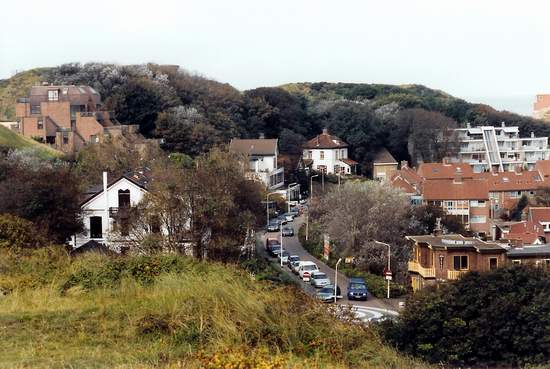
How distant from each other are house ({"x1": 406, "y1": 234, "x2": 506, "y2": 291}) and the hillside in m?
19.3

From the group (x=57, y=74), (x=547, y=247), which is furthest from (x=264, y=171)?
(x=547, y=247)

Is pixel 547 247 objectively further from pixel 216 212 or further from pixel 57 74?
pixel 57 74

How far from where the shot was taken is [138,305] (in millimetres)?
8938

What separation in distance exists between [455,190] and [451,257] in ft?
51.8

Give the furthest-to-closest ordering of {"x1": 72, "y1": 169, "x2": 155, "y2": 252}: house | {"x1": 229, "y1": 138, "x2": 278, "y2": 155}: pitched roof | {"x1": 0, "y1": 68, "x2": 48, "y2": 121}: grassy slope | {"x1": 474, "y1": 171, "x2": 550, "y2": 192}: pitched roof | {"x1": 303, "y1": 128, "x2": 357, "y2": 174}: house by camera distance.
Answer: {"x1": 0, "y1": 68, "x2": 48, "y2": 121}: grassy slope → {"x1": 303, "y1": 128, "x2": 357, "y2": 174}: house → {"x1": 229, "y1": 138, "x2": 278, "y2": 155}: pitched roof → {"x1": 474, "y1": 171, "x2": 550, "y2": 192}: pitched roof → {"x1": 72, "y1": 169, "x2": 155, "y2": 252}: house

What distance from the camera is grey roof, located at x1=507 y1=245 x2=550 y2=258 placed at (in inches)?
1060

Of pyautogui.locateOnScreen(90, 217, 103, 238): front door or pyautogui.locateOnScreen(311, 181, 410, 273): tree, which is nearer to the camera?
pyautogui.locateOnScreen(90, 217, 103, 238): front door

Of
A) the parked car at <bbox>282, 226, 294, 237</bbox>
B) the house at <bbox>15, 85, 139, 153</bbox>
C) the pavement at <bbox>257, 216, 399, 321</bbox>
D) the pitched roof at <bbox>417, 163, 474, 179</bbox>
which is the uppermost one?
the house at <bbox>15, 85, 139, 153</bbox>

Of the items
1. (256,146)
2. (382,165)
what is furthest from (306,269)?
(382,165)

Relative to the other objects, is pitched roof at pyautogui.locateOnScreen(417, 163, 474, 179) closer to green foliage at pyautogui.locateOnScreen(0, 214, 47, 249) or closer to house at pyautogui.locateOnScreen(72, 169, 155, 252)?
house at pyautogui.locateOnScreen(72, 169, 155, 252)

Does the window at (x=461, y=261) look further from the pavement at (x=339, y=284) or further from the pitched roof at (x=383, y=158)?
the pitched roof at (x=383, y=158)

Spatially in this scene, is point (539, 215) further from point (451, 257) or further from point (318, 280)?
point (318, 280)

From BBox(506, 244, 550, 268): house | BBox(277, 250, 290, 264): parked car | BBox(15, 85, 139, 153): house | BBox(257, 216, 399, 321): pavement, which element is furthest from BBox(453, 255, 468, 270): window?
BBox(15, 85, 139, 153): house

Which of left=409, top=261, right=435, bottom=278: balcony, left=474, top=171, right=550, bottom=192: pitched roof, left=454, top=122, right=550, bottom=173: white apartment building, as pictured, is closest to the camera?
left=409, top=261, right=435, bottom=278: balcony
